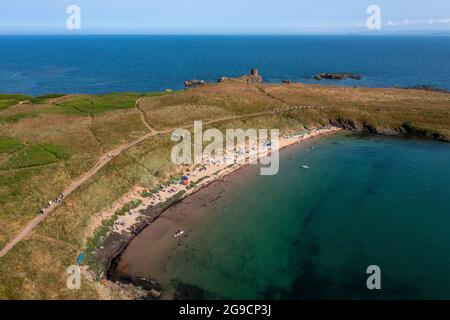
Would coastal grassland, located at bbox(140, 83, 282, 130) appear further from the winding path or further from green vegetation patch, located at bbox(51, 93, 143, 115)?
green vegetation patch, located at bbox(51, 93, 143, 115)

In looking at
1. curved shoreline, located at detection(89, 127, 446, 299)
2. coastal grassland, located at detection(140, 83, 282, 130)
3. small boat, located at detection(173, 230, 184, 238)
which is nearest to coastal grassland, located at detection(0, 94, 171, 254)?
coastal grassland, located at detection(140, 83, 282, 130)

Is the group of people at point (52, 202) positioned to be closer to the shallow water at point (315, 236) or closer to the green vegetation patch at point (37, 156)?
the green vegetation patch at point (37, 156)

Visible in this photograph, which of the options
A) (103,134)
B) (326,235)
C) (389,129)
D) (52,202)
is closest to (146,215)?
(52,202)

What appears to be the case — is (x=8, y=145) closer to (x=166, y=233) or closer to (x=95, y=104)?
(x=95, y=104)

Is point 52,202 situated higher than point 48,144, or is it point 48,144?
point 48,144
